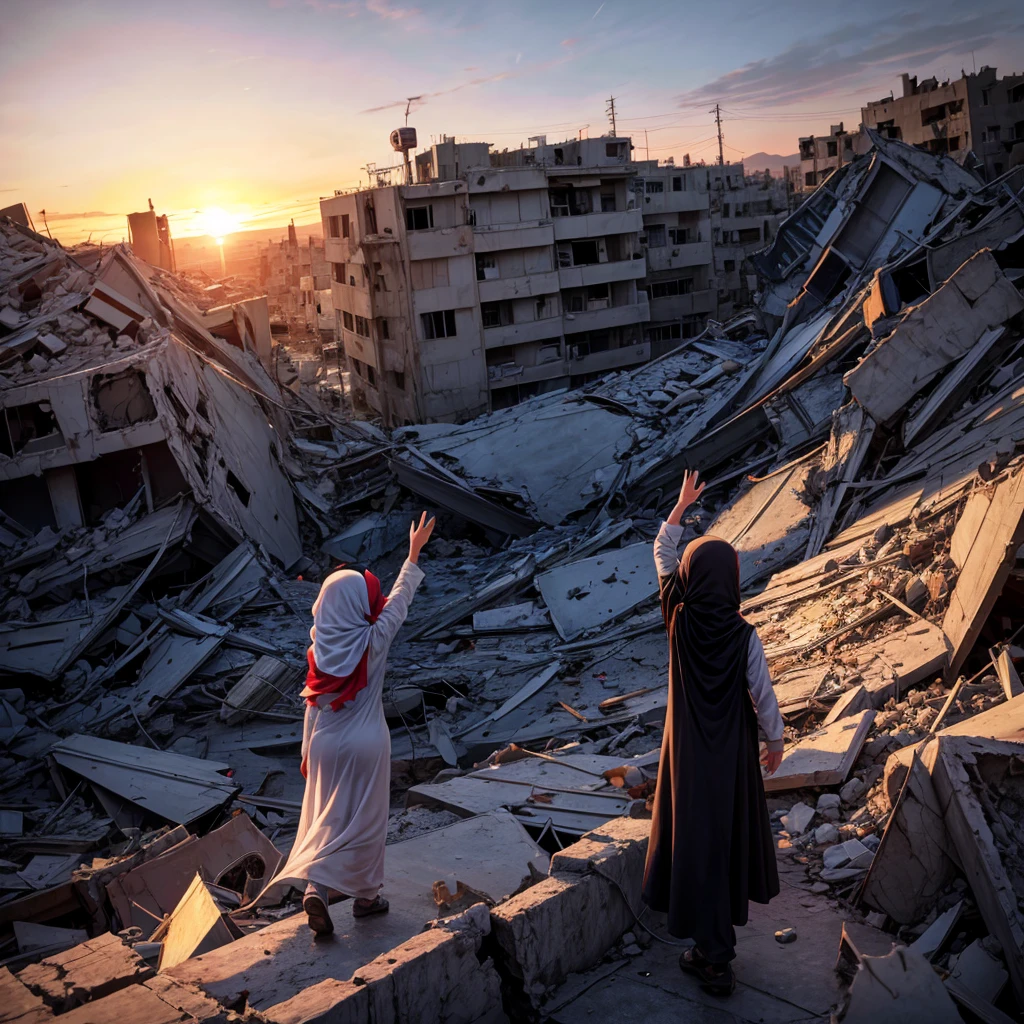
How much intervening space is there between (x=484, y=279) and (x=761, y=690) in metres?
30.9

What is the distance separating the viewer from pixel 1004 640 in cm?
527

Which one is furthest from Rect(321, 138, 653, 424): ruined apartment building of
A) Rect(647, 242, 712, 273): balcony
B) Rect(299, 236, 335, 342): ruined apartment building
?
Rect(299, 236, 335, 342): ruined apartment building

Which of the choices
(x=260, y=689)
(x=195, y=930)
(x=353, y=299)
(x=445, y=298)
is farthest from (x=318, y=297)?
(x=195, y=930)

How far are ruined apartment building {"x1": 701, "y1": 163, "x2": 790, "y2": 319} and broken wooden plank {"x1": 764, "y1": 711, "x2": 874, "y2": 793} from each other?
4327cm

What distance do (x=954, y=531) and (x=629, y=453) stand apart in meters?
10.4

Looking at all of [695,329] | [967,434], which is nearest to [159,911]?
[967,434]

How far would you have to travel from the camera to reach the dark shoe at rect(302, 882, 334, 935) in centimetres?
355

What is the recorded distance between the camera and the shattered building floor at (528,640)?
3.31 m

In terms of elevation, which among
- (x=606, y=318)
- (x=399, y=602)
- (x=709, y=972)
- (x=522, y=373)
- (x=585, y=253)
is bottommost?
(x=709, y=972)

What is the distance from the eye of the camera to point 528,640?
38.4ft

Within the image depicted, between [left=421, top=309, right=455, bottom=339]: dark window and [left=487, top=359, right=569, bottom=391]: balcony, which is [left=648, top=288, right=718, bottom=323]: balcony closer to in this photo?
[left=487, top=359, right=569, bottom=391]: balcony

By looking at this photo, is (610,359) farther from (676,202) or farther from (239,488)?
(239,488)

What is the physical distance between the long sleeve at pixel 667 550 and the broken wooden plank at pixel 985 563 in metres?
2.46

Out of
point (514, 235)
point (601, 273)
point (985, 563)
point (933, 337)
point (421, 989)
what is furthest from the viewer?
point (601, 273)
